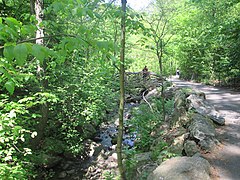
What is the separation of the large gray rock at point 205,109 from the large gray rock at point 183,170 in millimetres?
2699

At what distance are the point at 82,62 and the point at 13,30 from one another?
237 inches

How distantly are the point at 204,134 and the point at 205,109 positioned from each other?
1.78 m

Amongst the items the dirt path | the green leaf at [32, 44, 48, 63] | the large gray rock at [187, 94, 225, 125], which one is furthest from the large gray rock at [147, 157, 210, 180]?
the green leaf at [32, 44, 48, 63]

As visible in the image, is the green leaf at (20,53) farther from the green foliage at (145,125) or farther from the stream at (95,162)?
the green foliage at (145,125)

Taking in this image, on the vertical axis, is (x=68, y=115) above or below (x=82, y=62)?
below

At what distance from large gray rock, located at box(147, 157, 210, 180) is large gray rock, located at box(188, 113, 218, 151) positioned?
107 centimetres

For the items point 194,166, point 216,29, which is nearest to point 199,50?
point 216,29

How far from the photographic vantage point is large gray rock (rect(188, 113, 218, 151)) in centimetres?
484

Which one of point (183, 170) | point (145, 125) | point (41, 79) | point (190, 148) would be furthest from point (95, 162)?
point (183, 170)

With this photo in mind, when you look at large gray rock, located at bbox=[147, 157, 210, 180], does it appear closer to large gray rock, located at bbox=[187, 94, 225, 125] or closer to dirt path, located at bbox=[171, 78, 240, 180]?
dirt path, located at bbox=[171, 78, 240, 180]

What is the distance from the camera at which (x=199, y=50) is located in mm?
19109

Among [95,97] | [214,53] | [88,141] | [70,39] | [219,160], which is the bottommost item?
[88,141]

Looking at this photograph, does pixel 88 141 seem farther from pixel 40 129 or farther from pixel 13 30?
pixel 13 30

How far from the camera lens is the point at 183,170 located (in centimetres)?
347
